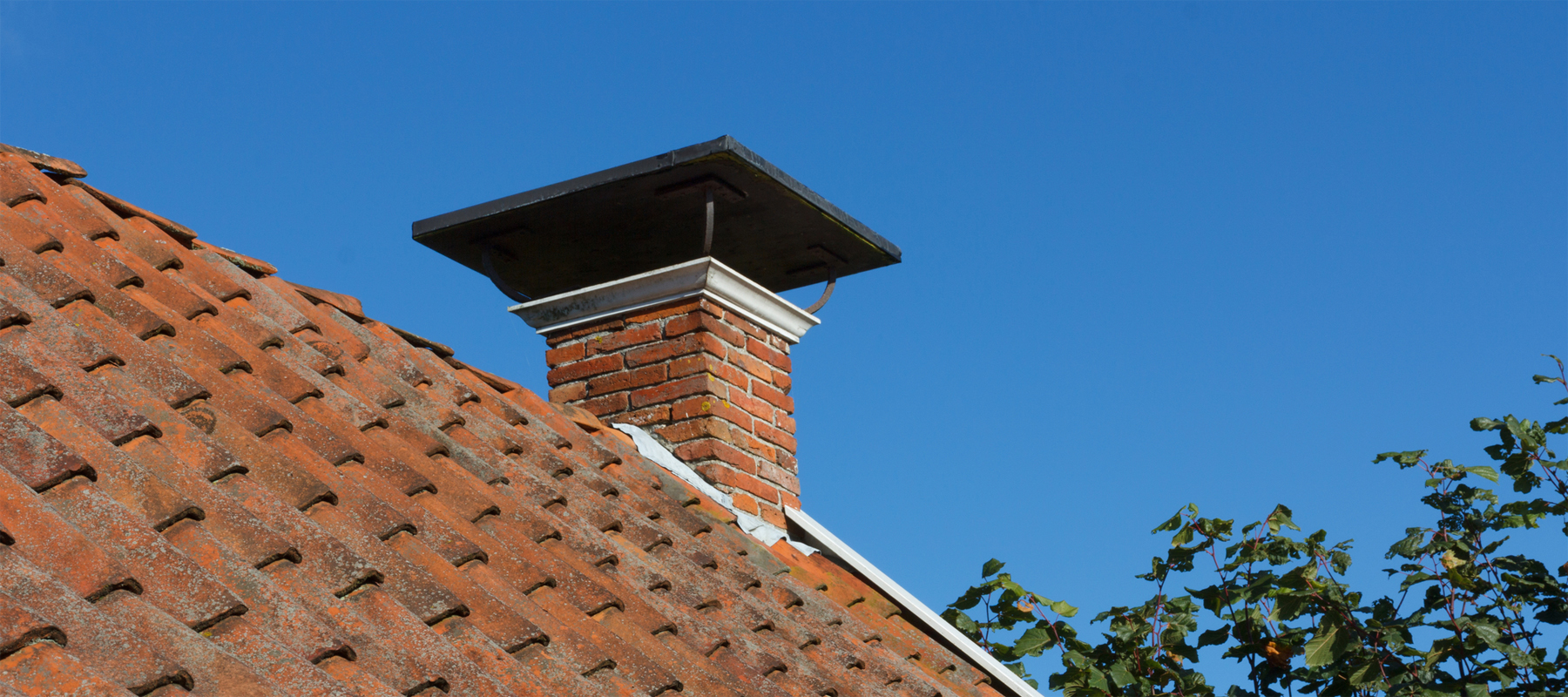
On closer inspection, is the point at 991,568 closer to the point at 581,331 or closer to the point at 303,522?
the point at 581,331

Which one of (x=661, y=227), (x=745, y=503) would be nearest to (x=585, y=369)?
(x=661, y=227)

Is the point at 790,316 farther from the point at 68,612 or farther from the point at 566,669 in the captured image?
the point at 68,612

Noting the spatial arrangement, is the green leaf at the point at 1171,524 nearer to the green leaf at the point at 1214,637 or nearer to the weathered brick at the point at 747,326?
the green leaf at the point at 1214,637

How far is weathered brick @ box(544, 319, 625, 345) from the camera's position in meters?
5.83

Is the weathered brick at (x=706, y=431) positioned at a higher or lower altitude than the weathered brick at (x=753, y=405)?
lower

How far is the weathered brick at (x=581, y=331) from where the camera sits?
583cm

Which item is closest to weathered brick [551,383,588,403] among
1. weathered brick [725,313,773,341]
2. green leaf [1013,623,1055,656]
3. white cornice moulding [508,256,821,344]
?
white cornice moulding [508,256,821,344]

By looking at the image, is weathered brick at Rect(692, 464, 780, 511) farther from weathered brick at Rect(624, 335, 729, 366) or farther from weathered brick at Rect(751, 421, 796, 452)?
weathered brick at Rect(624, 335, 729, 366)

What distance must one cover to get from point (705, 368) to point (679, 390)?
148mm

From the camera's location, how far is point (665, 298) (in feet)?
18.7

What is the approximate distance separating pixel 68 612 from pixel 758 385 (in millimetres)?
4029

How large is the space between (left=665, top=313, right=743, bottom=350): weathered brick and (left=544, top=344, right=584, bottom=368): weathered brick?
450mm

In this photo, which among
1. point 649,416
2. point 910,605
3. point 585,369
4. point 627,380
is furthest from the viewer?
point 585,369

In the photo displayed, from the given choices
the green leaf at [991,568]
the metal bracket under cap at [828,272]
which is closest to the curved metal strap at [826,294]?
the metal bracket under cap at [828,272]
